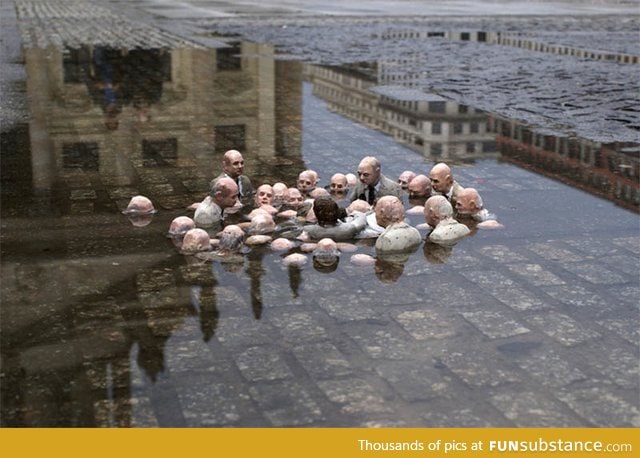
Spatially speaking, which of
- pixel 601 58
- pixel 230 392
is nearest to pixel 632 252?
Answer: pixel 230 392

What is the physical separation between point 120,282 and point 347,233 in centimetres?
175

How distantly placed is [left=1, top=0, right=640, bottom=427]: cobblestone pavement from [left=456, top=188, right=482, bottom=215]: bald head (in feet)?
1.24

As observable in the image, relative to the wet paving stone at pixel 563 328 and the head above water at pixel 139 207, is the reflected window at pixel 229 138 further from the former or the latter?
the wet paving stone at pixel 563 328

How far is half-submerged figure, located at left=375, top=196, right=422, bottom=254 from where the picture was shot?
6867mm

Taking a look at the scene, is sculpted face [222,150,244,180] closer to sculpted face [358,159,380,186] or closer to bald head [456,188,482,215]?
sculpted face [358,159,380,186]

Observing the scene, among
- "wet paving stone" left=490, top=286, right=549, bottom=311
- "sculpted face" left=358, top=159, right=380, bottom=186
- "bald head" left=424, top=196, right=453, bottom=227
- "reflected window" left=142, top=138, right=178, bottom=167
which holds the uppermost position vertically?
"sculpted face" left=358, top=159, right=380, bottom=186


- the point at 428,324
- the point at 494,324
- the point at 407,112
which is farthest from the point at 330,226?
the point at 407,112

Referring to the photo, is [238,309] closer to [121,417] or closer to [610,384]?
[121,417]

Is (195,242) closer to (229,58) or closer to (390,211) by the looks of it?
(390,211)

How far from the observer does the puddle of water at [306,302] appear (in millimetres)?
4582

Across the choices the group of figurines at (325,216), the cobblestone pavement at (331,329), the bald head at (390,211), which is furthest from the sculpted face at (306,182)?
the bald head at (390,211)

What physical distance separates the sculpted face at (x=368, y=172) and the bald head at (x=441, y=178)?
1.53ft

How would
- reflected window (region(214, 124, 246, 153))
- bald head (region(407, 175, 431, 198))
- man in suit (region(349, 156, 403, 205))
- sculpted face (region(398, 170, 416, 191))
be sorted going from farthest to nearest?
reflected window (region(214, 124, 246, 153)), sculpted face (region(398, 170, 416, 191)), bald head (region(407, 175, 431, 198)), man in suit (region(349, 156, 403, 205))

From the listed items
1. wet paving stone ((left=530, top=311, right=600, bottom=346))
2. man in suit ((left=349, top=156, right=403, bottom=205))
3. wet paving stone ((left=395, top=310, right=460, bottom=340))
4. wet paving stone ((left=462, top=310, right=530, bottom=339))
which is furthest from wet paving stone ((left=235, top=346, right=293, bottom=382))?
man in suit ((left=349, top=156, right=403, bottom=205))
